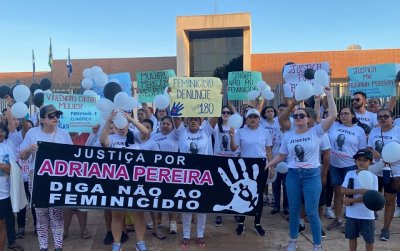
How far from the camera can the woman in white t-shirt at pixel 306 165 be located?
4637 mm

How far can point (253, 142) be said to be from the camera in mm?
5602

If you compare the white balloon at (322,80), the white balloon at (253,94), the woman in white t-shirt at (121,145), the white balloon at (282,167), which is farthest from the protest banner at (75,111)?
the white balloon at (322,80)

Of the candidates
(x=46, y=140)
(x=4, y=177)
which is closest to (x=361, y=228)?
(x=46, y=140)

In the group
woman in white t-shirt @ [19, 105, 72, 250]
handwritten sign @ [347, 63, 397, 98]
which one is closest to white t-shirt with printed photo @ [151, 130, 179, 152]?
woman in white t-shirt @ [19, 105, 72, 250]

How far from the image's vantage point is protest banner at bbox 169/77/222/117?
18.4 ft

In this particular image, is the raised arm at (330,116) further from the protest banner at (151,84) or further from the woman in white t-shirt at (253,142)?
the protest banner at (151,84)

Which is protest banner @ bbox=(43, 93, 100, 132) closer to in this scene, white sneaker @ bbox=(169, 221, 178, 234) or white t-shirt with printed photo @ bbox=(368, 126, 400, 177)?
white sneaker @ bbox=(169, 221, 178, 234)

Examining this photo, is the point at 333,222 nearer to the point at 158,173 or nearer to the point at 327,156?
the point at 327,156

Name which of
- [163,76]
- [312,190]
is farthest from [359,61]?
[312,190]

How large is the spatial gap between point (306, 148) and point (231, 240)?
178 cm

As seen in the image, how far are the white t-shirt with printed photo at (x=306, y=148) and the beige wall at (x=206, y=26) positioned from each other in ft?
54.5

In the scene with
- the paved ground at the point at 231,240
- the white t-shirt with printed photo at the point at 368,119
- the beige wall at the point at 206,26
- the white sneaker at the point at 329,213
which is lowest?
the paved ground at the point at 231,240

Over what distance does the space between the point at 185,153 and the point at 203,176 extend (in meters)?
0.39

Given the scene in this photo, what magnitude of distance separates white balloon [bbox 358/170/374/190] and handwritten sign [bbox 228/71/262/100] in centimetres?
379
